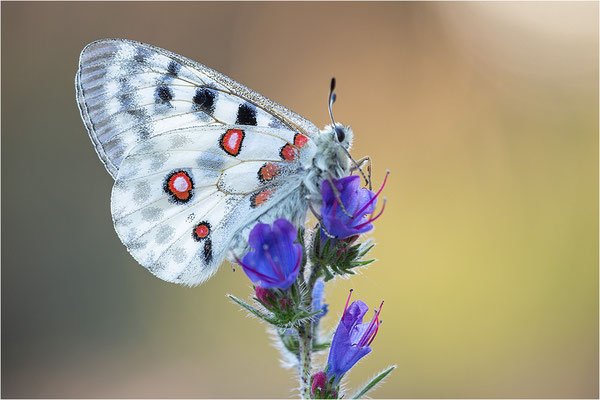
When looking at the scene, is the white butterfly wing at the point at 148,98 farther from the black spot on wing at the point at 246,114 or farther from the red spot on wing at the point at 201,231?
the red spot on wing at the point at 201,231

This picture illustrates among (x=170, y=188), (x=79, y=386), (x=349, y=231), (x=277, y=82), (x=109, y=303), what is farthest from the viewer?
(x=277, y=82)

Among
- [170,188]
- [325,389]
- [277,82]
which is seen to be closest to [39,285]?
[277,82]

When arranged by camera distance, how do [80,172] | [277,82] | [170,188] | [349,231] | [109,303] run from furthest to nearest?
1. [277,82]
2. [80,172]
3. [109,303]
4. [170,188]
5. [349,231]

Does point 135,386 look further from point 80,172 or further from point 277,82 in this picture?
point 277,82


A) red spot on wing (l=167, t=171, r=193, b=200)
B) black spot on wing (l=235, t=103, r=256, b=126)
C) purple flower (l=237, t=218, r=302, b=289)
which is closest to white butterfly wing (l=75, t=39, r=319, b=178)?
black spot on wing (l=235, t=103, r=256, b=126)

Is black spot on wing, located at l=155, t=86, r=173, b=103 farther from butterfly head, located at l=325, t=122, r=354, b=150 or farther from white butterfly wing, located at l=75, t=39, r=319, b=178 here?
butterfly head, located at l=325, t=122, r=354, b=150

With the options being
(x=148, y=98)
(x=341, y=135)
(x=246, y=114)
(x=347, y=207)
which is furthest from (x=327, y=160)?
(x=148, y=98)

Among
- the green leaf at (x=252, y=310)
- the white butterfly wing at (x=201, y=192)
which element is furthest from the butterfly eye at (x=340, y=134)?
the green leaf at (x=252, y=310)

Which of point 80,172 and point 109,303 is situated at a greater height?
point 80,172
